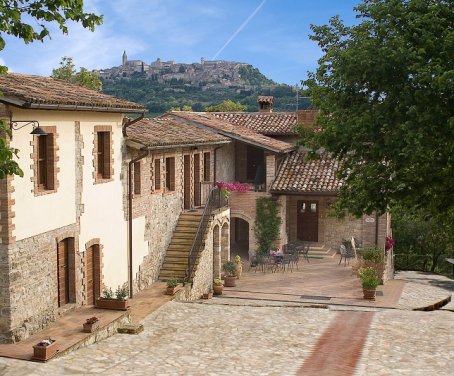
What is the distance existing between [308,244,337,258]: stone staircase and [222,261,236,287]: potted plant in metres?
4.81

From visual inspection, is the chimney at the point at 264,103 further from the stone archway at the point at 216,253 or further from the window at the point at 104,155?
the window at the point at 104,155

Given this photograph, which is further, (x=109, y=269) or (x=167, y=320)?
(x=109, y=269)

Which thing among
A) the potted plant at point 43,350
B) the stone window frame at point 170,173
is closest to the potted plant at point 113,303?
the potted plant at point 43,350

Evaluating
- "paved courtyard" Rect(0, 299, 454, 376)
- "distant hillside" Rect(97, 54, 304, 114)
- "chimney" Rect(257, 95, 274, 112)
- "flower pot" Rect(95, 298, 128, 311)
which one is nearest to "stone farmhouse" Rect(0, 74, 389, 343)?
"flower pot" Rect(95, 298, 128, 311)

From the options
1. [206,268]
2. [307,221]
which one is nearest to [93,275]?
[206,268]

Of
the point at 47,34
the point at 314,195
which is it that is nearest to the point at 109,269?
the point at 47,34

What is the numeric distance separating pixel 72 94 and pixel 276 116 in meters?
18.6

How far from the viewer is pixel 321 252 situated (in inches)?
1019

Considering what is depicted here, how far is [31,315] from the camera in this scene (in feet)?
42.0

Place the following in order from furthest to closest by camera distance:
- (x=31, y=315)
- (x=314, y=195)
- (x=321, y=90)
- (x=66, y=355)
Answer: (x=314, y=195)
(x=321, y=90)
(x=31, y=315)
(x=66, y=355)

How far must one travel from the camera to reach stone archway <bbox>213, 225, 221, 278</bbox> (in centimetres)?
2275

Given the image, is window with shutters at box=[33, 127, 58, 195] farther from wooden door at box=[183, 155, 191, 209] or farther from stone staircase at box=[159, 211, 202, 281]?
wooden door at box=[183, 155, 191, 209]

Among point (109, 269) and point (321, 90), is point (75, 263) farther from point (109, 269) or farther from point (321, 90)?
point (321, 90)

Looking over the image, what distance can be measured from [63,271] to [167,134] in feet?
25.7
